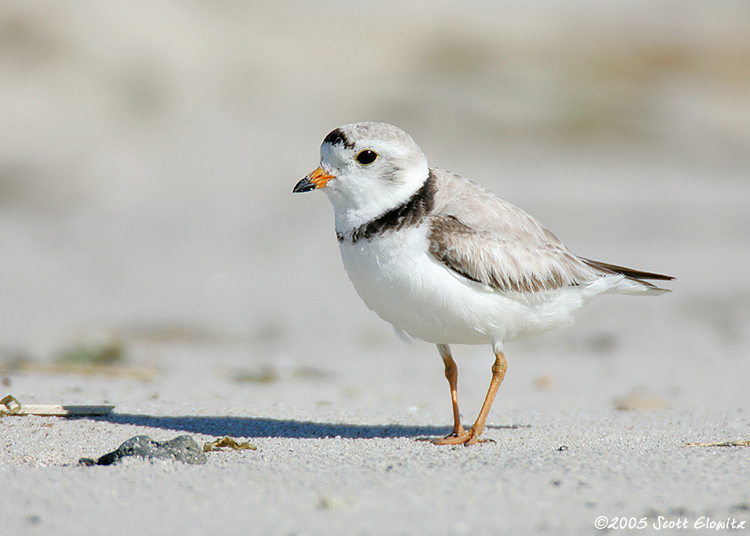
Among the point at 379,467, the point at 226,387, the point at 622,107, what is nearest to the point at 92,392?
the point at 226,387

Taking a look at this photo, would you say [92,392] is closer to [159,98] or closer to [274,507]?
[274,507]

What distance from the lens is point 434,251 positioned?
408cm

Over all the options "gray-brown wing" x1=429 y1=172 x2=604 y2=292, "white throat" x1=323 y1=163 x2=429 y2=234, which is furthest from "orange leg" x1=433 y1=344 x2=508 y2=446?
"white throat" x1=323 y1=163 x2=429 y2=234

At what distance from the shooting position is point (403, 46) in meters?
21.3

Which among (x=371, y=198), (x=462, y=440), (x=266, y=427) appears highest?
(x=371, y=198)

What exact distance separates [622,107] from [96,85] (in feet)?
39.9

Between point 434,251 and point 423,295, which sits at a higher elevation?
point 434,251

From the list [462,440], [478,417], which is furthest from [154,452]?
[478,417]

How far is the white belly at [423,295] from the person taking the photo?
4059 millimetres

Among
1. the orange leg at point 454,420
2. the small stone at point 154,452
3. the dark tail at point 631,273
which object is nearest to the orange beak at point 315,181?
the orange leg at point 454,420

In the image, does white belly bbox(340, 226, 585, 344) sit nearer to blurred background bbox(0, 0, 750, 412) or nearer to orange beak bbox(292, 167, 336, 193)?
orange beak bbox(292, 167, 336, 193)

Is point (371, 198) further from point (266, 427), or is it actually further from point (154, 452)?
point (154, 452)

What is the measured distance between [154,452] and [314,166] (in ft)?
41.6

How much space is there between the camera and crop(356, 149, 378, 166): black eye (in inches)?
169
